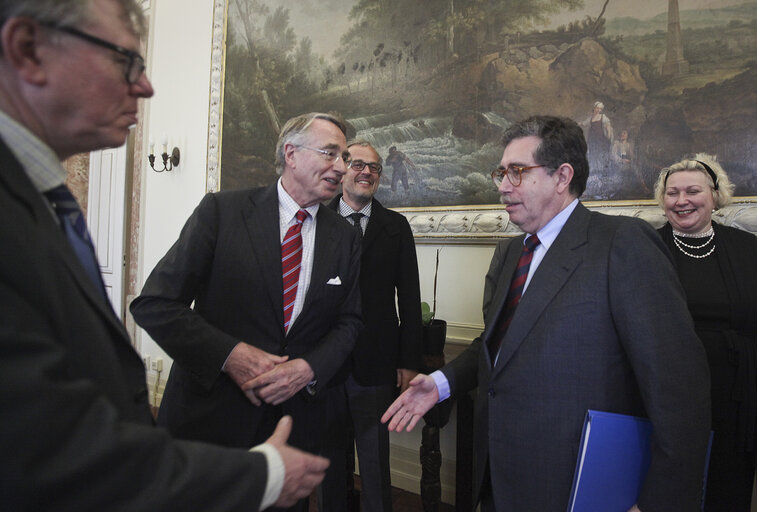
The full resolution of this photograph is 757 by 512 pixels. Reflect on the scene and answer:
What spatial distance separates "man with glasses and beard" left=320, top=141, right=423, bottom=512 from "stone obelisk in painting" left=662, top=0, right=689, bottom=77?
1.66 m

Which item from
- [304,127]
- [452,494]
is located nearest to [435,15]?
[304,127]

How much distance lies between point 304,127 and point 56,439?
172cm

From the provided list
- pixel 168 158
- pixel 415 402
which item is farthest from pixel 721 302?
pixel 168 158

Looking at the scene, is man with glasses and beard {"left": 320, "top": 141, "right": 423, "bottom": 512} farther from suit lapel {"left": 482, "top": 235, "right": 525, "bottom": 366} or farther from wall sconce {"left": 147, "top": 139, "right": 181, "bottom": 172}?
wall sconce {"left": 147, "top": 139, "right": 181, "bottom": 172}

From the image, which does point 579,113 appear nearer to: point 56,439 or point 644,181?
point 644,181

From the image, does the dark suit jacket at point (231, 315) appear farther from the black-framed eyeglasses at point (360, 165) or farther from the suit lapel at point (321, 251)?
the black-framed eyeglasses at point (360, 165)

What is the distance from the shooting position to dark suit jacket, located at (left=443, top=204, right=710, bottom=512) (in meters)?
1.23

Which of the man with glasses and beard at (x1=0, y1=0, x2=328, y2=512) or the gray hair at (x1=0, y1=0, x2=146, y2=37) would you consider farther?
the gray hair at (x1=0, y1=0, x2=146, y2=37)

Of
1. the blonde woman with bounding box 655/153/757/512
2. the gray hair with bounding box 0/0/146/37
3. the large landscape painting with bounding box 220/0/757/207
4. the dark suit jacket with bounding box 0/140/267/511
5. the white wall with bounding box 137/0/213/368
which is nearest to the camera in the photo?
the dark suit jacket with bounding box 0/140/267/511

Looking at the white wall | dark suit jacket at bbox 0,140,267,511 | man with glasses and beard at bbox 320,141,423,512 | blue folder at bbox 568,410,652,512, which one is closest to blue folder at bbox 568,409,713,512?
blue folder at bbox 568,410,652,512

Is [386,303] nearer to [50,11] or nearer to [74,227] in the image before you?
[74,227]

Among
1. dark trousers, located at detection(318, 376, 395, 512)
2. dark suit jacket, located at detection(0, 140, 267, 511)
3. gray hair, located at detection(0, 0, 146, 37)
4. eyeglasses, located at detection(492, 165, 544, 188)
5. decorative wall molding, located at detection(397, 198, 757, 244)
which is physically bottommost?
dark trousers, located at detection(318, 376, 395, 512)

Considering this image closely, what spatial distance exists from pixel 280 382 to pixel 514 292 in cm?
93

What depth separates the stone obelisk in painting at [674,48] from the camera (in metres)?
2.40
